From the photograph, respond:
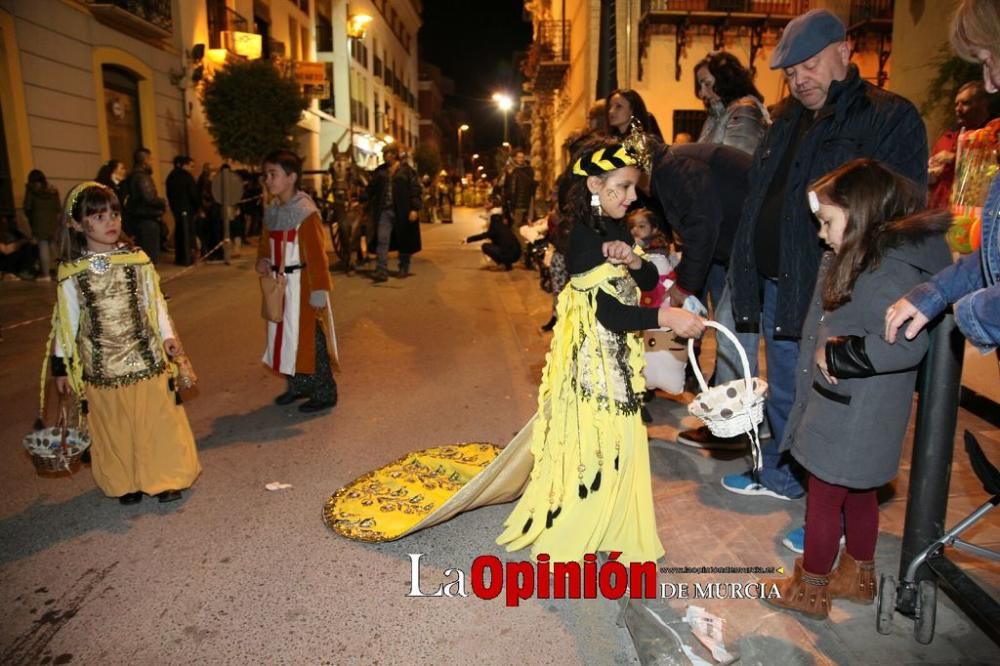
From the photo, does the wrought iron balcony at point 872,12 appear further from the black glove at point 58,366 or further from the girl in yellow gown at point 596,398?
the black glove at point 58,366

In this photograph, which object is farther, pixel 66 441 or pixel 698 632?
pixel 66 441

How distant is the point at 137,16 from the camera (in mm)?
14586

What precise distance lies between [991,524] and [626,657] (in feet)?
6.55

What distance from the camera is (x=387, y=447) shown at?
15.4ft

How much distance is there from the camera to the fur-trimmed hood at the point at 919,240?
95.0 inches

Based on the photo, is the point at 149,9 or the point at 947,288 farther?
the point at 149,9

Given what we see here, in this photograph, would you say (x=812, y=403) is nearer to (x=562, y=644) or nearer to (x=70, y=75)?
(x=562, y=644)

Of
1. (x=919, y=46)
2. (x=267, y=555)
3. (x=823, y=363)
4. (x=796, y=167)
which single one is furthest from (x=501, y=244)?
(x=823, y=363)

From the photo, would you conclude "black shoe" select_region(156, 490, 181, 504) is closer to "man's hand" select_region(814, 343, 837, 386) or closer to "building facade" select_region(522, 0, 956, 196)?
"man's hand" select_region(814, 343, 837, 386)

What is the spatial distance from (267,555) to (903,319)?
9.14 ft

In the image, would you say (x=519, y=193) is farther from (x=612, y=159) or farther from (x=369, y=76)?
(x=369, y=76)

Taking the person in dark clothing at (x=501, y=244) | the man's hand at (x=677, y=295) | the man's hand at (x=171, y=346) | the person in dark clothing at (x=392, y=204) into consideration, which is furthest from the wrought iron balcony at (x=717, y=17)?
the man's hand at (x=171, y=346)

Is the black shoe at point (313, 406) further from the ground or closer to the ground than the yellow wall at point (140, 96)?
closer to the ground

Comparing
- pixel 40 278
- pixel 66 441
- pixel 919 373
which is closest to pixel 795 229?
pixel 919 373
